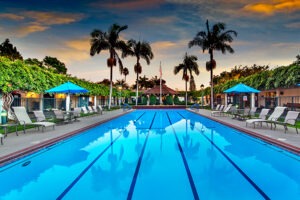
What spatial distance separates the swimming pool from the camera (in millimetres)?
4352

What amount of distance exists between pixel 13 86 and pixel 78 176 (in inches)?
405

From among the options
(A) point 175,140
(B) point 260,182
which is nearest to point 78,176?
(B) point 260,182

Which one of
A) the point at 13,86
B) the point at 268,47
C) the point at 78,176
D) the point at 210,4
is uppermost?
the point at 210,4

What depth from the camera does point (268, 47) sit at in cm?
2466

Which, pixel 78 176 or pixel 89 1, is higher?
pixel 89 1

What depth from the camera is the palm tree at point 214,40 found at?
91.7ft

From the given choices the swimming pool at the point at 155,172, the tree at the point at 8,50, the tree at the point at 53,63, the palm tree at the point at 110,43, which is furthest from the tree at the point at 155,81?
the swimming pool at the point at 155,172

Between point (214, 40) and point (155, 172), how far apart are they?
84.0 feet

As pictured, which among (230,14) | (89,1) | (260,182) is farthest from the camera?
(230,14)

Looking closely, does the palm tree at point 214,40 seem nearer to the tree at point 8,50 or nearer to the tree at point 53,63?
the tree at point 53,63

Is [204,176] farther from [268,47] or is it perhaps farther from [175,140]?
[268,47]

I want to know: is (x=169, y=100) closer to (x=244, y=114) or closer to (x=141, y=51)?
(x=141, y=51)

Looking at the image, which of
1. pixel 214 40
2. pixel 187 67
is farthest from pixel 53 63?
pixel 214 40

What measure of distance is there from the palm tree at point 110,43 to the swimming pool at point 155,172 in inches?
831
